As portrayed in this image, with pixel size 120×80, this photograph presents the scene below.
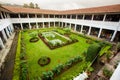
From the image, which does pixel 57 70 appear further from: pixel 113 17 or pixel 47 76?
pixel 113 17

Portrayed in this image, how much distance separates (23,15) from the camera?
84.1 feet

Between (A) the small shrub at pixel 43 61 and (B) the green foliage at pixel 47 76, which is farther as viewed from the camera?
(A) the small shrub at pixel 43 61

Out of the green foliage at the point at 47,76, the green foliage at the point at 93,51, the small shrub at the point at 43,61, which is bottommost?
the small shrub at the point at 43,61

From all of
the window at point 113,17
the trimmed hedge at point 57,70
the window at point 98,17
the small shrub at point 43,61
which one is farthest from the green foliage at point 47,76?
the window at point 98,17

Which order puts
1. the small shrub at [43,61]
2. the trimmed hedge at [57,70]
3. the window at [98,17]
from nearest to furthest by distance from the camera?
the trimmed hedge at [57,70], the small shrub at [43,61], the window at [98,17]

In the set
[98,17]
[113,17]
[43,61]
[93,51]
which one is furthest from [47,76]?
[98,17]

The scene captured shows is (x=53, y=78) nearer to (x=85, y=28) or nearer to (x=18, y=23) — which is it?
(x=85, y=28)

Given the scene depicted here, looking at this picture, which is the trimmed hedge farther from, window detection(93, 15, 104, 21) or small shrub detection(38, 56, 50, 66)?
window detection(93, 15, 104, 21)

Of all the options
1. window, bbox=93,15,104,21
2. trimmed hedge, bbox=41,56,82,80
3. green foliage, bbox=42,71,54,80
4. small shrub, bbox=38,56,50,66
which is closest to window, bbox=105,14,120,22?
window, bbox=93,15,104,21

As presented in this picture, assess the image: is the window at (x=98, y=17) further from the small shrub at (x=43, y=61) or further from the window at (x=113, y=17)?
the small shrub at (x=43, y=61)

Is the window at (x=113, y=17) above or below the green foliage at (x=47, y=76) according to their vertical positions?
above

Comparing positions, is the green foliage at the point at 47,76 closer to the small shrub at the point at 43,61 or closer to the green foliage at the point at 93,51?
the small shrub at the point at 43,61

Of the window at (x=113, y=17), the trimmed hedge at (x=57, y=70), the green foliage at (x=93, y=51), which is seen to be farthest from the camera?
the window at (x=113, y=17)

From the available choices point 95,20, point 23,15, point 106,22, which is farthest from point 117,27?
point 23,15
